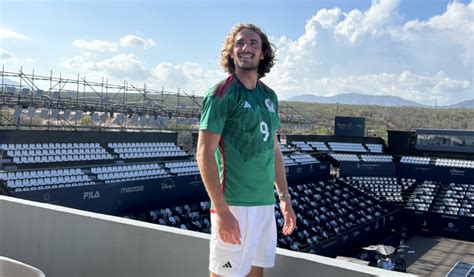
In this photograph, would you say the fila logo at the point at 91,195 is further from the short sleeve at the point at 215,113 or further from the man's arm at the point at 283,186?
the short sleeve at the point at 215,113

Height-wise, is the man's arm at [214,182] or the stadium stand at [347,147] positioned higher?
the man's arm at [214,182]

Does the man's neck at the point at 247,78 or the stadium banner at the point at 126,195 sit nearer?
the man's neck at the point at 247,78

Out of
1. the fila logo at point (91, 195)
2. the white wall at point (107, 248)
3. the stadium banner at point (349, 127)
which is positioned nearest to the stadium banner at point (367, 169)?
the stadium banner at point (349, 127)

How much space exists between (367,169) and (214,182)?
26.3m

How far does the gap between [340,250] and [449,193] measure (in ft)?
35.4

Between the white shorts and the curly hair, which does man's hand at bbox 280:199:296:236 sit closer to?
the white shorts

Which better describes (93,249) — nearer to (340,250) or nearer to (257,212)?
(257,212)

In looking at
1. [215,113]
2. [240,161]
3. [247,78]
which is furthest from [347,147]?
[215,113]

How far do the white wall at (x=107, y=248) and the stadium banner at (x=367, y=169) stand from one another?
959 inches

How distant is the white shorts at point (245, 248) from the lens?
1.86 m

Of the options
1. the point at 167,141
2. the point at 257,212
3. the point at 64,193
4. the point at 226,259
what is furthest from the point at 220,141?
the point at 167,141

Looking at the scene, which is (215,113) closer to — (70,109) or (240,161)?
(240,161)

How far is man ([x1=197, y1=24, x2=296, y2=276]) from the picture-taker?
70.4 inches

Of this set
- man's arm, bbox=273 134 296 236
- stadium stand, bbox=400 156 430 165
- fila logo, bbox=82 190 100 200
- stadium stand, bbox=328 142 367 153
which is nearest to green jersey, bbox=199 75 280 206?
man's arm, bbox=273 134 296 236
